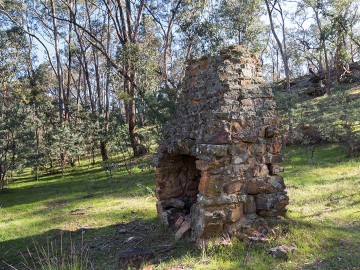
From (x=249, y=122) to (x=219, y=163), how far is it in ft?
3.07

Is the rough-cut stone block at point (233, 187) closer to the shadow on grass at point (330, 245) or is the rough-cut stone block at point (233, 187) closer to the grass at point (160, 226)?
the grass at point (160, 226)

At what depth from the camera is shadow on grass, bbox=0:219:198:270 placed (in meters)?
6.05

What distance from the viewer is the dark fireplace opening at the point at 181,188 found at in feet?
25.2

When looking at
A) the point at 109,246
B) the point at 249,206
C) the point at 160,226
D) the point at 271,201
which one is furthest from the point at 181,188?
the point at 271,201

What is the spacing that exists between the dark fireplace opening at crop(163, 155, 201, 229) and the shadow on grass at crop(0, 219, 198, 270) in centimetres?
42

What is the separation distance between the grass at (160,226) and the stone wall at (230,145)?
0.47 metres

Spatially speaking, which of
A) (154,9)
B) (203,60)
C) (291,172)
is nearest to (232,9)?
(154,9)

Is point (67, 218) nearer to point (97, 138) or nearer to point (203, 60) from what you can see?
point (203, 60)

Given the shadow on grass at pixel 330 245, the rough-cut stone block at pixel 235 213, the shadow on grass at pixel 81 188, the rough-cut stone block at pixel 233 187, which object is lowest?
the shadow on grass at pixel 330 245

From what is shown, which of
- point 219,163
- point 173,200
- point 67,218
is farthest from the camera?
point 67,218

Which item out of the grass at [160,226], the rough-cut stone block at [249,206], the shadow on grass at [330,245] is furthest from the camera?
the rough-cut stone block at [249,206]

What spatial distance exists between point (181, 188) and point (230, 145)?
236cm

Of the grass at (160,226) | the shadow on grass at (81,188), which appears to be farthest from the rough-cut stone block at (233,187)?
the shadow on grass at (81,188)

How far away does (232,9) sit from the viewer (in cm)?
2145
